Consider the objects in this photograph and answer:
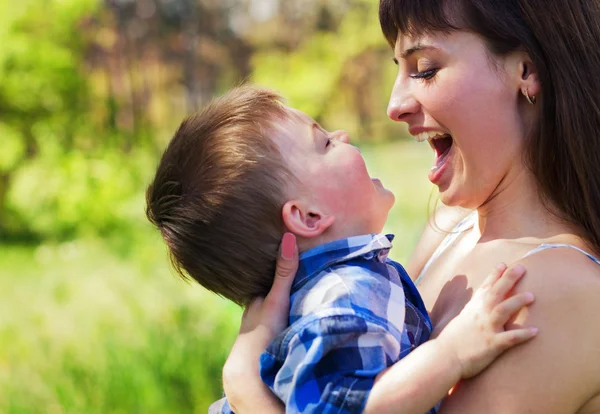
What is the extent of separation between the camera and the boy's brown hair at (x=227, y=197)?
1.81 metres

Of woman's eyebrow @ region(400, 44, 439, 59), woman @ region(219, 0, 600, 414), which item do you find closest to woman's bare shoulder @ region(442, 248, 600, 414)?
woman @ region(219, 0, 600, 414)

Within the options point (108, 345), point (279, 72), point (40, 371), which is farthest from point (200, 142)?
point (279, 72)

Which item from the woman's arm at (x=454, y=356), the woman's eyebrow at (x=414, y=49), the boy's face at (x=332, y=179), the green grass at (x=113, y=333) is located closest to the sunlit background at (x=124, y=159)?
the green grass at (x=113, y=333)

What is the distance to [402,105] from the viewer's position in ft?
5.99

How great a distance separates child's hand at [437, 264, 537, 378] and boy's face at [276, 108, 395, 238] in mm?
399

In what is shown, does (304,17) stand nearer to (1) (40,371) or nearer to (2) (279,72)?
(2) (279,72)

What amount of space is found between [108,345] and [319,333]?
2.84 meters

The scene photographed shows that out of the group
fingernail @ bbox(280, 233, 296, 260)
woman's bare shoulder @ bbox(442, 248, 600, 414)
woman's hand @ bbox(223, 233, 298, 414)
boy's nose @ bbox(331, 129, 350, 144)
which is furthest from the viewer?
boy's nose @ bbox(331, 129, 350, 144)

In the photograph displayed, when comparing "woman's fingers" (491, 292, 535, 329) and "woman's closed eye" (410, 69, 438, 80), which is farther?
"woman's closed eye" (410, 69, 438, 80)

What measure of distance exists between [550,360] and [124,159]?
7181 mm

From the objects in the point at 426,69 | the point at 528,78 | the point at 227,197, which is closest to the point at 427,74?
the point at 426,69

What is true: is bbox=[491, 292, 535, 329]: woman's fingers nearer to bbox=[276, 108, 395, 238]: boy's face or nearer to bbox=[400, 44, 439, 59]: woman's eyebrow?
bbox=[276, 108, 395, 238]: boy's face

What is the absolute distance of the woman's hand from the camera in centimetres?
167

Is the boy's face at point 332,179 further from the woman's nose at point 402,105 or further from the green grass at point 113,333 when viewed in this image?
the green grass at point 113,333
